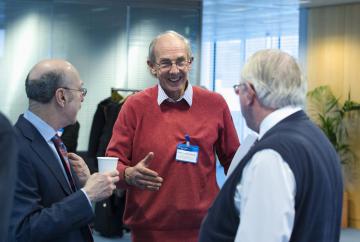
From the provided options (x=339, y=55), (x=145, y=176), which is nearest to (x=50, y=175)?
(x=145, y=176)

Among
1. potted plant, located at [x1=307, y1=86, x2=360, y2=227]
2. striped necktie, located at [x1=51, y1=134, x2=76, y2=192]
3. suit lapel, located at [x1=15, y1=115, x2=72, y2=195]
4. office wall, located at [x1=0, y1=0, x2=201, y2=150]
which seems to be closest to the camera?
suit lapel, located at [x1=15, y1=115, x2=72, y2=195]

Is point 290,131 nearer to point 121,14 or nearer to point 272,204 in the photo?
point 272,204

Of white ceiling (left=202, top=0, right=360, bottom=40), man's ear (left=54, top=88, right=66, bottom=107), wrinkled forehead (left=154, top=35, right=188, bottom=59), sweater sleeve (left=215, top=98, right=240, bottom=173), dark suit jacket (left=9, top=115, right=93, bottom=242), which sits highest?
white ceiling (left=202, top=0, right=360, bottom=40)

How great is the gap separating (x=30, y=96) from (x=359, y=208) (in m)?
7.75

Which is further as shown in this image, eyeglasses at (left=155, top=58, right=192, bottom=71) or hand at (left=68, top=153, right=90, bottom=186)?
eyeglasses at (left=155, top=58, right=192, bottom=71)

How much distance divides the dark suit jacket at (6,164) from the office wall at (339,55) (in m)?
8.41

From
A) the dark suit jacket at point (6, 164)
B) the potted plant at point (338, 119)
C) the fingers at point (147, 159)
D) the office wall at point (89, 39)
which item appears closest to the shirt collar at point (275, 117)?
the fingers at point (147, 159)

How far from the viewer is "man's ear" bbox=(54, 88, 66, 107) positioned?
7.27 feet

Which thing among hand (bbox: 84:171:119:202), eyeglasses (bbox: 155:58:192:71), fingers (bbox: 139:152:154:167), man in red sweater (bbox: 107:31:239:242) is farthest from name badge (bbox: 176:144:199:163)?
hand (bbox: 84:171:119:202)

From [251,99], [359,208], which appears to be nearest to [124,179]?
[251,99]

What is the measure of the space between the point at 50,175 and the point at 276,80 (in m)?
0.88

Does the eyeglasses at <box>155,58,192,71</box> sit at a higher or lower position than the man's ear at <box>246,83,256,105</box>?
higher

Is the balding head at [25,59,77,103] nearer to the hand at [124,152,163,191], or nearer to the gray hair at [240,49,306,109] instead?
the hand at [124,152,163,191]

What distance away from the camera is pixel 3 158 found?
3.87 ft
